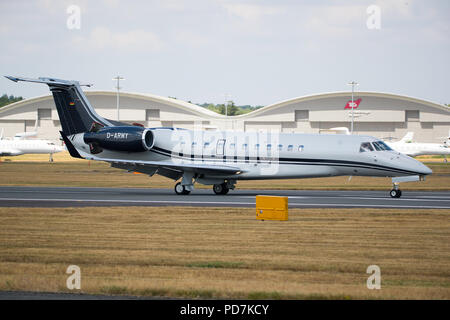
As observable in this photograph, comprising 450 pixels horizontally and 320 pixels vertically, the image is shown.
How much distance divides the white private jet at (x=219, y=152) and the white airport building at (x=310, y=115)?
2794 inches

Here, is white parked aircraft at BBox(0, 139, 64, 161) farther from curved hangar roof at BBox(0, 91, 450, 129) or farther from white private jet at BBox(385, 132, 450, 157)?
white private jet at BBox(385, 132, 450, 157)

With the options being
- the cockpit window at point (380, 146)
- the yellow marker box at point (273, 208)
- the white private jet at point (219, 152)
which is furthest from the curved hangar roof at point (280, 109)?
the yellow marker box at point (273, 208)

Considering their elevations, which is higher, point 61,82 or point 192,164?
point 61,82

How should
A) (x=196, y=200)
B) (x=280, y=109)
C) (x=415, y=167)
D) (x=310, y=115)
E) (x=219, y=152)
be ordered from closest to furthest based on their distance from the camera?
(x=196, y=200), (x=415, y=167), (x=219, y=152), (x=310, y=115), (x=280, y=109)

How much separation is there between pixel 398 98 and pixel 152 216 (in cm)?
9058

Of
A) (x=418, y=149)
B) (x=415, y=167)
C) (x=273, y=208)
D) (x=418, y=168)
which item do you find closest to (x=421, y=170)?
(x=418, y=168)

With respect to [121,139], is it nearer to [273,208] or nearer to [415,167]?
[273,208]

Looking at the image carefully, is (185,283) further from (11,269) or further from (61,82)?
(61,82)

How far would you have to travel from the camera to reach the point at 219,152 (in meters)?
33.1

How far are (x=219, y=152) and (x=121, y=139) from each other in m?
5.50

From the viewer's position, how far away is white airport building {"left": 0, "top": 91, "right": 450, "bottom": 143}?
107 metres

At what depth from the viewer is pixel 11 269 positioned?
13.4 m
